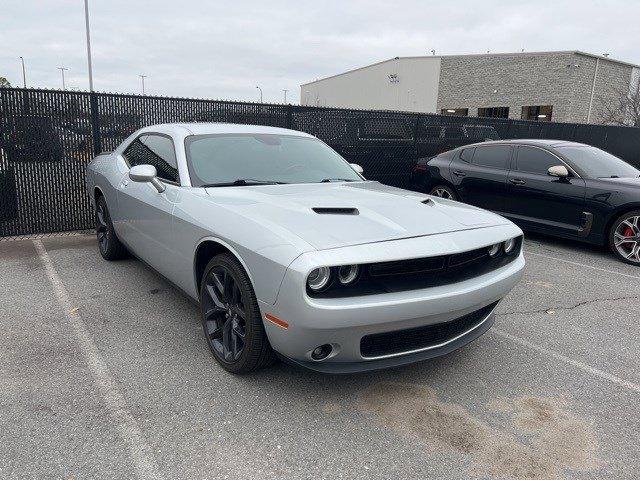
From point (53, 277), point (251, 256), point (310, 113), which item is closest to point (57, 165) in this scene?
point (53, 277)

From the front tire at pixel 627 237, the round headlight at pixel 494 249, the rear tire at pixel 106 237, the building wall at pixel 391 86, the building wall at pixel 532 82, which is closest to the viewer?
the round headlight at pixel 494 249

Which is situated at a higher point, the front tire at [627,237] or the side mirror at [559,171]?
the side mirror at [559,171]

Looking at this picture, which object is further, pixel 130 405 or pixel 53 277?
pixel 53 277

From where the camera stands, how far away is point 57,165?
6.85m

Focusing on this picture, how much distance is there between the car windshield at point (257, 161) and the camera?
3686 mm

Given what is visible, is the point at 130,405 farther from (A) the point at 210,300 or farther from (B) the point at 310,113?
(B) the point at 310,113

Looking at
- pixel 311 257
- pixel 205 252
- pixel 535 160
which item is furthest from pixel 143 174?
pixel 535 160

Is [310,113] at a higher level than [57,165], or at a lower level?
higher

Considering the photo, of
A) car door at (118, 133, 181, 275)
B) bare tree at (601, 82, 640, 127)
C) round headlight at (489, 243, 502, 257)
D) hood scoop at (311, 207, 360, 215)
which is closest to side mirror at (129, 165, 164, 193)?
car door at (118, 133, 181, 275)

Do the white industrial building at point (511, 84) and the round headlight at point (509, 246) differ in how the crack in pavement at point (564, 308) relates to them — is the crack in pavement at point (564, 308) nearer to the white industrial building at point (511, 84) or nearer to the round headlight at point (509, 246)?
the round headlight at point (509, 246)

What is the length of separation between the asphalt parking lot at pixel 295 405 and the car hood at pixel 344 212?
3.20ft

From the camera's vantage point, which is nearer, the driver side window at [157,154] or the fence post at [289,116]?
the driver side window at [157,154]

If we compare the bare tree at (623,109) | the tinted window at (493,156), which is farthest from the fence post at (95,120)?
the bare tree at (623,109)

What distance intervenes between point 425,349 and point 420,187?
6.17m
